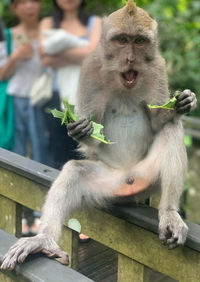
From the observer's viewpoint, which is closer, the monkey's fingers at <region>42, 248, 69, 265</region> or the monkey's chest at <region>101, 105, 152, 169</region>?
the monkey's fingers at <region>42, 248, 69, 265</region>

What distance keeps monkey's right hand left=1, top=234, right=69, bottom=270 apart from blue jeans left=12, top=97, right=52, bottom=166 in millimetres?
2432

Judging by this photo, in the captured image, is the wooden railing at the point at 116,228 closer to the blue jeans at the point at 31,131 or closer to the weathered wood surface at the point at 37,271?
the weathered wood surface at the point at 37,271

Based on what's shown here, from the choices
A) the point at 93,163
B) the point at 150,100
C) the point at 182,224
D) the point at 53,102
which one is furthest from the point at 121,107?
the point at 53,102

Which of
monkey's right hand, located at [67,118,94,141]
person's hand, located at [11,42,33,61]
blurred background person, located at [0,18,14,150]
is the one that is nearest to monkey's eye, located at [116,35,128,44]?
monkey's right hand, located at [67,118,94,141]

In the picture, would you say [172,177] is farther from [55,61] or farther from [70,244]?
[55,61]

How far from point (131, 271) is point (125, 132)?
41.9 inches

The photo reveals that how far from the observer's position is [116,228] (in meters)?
2.46

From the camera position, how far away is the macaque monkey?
2.68 m

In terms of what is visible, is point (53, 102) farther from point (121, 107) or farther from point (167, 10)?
point (167, 10)

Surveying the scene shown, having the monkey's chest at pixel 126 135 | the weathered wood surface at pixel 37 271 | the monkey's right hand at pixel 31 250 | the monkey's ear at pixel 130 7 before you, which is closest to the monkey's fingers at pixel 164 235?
the monkey's right hand at pixel 31 250

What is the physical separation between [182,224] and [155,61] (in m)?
1.08

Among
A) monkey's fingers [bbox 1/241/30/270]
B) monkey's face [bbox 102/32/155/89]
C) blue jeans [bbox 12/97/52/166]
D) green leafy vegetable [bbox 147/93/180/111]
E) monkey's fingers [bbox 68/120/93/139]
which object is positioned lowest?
blue jeans [bbox 12/97/52/166]

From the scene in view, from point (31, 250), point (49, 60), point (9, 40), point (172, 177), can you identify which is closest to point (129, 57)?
point (172, 177)

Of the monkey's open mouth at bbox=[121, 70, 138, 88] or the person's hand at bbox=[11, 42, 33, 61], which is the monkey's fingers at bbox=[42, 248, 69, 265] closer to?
the monkey's open mouth at bbox=[121, 70, 138, 88]
